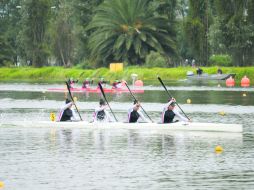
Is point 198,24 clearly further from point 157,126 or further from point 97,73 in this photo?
Answer: point 157,126

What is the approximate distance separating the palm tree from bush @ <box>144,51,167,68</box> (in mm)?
902

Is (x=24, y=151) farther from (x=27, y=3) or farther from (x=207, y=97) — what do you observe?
(x=27, y=3)

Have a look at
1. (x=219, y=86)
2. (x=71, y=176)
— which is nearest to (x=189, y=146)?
(x=71, y=176)

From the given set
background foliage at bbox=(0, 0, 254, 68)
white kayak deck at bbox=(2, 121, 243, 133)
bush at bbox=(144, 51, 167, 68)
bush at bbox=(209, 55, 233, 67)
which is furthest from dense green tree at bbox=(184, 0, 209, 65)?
white kayak deck at bbox=(2, 121, 243, 133)

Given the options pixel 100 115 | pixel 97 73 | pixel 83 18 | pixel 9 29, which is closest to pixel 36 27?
pixel 83 18

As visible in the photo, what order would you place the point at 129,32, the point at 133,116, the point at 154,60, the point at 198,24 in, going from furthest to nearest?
the point at 129,32
the point at 154,60
the point at 198,24
the point at 133,116

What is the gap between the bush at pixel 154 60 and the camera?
365 feet

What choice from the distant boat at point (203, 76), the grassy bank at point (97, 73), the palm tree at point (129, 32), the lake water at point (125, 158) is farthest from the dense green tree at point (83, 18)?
the lake water at point (125, 158)

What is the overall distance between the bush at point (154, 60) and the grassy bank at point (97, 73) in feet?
3.65

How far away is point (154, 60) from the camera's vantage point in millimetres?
111312

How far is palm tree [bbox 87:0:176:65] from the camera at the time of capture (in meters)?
112

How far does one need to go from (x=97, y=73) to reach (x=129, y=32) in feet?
26.7

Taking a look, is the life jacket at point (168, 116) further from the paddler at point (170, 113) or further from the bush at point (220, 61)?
the bush at point (220, 61)

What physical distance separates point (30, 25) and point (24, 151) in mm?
92820
